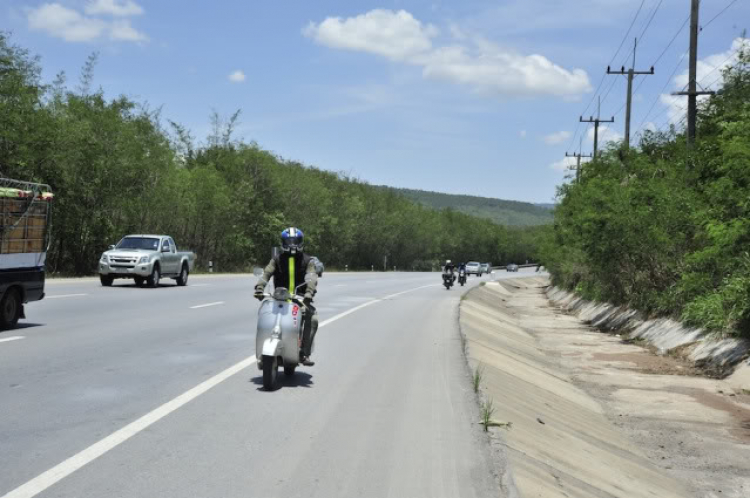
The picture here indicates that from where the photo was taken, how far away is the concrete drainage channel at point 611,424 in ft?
21.9

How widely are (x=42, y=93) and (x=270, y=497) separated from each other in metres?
34.9

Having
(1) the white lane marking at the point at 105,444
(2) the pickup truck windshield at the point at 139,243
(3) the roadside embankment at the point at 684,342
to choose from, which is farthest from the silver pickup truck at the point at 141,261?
(1) the white lane marking at the point at 105,444

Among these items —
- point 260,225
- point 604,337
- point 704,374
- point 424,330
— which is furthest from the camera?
point 260,225

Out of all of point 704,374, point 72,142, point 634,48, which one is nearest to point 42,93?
point 72,142

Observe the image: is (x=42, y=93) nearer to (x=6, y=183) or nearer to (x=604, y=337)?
(x=6, y=183)

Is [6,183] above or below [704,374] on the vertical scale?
above

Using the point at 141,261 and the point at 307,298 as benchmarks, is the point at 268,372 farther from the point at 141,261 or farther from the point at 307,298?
the point at 141,261

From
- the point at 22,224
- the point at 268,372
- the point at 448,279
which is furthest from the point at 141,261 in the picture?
the point at 268,372

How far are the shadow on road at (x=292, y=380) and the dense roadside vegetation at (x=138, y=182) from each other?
87.5 feet

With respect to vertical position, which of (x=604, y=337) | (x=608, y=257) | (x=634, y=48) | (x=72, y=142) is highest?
(x=634, y=48)

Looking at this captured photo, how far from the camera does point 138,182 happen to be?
141 feet

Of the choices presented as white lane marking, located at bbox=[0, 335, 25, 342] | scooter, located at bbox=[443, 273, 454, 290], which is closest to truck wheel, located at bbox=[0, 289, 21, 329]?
white lane marking, located at bbox=[0, 335, 25, 342]

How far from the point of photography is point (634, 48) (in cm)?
4069

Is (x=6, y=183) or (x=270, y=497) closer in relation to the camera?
(x=270, y=497)
